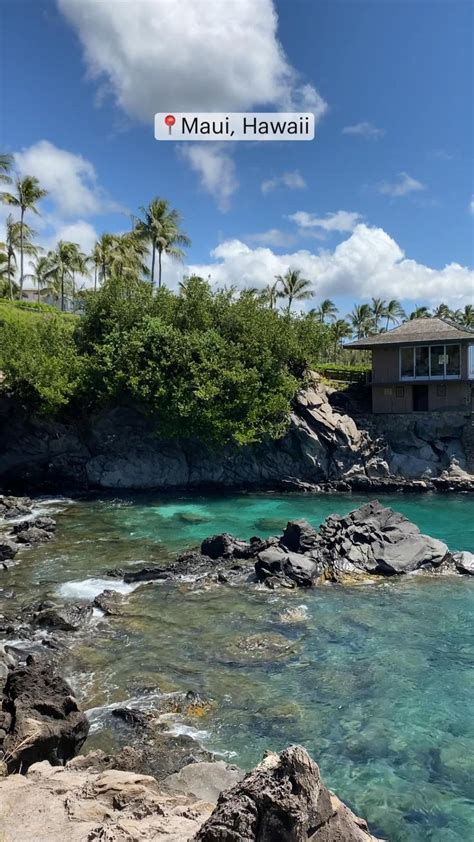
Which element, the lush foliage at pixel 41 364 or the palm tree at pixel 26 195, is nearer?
the lush foliage at pixel 41 364

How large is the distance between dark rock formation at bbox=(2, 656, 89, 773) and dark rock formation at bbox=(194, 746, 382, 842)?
3.67 metres

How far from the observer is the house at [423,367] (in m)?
38.2

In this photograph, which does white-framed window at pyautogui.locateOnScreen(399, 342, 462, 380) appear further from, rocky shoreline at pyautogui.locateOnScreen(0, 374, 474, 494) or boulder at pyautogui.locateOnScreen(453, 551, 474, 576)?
boulder at pyautogui.locateOnScreen(453, 551, 474, 576)

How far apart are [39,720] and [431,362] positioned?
36550mm

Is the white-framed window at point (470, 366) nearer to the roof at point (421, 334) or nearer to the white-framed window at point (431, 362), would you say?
the white-framed window at point (431, 362)

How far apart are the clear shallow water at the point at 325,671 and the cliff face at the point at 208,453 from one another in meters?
14.4

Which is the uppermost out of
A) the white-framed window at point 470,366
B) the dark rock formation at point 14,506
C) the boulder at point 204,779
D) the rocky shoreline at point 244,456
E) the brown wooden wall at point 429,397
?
the white-framed window at point 470,366

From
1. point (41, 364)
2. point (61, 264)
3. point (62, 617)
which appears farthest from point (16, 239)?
point (62, 617)

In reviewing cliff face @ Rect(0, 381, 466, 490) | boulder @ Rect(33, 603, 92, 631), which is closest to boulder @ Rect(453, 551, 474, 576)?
boulder @ Rect(33, 603, 92, 631)

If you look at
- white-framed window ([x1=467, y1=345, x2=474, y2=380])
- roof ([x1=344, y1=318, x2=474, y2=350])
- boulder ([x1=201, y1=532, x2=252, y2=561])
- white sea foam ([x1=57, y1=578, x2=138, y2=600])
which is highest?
roof ([x1=344, y1=318, x2=474, y2=350])

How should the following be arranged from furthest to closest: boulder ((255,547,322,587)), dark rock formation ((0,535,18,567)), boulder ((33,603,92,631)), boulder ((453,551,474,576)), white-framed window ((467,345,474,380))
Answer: white-framed window ((467,345,474,380)) < dark rock formation ((0,535,18,567)) < boulder ((453,551,474,576)) < boulder ((255,547,322,587)) < boulder ((33,603,92,631))

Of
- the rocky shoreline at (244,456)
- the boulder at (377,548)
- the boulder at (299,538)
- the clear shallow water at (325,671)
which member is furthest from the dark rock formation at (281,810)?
the rocky shoreline at (244,456)

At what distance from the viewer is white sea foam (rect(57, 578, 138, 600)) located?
54.4 ft

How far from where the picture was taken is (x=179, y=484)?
3619 centimetres
